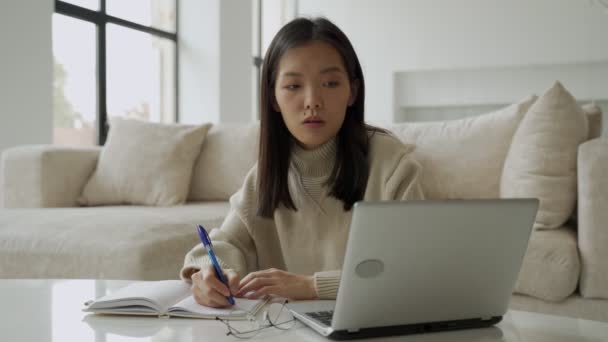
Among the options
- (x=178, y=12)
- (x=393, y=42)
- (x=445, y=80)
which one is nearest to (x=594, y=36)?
(x=445, y=80)

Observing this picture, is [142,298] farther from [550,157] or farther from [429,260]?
[550,157]

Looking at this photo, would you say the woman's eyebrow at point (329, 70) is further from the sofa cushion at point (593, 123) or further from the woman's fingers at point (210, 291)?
the sofa cushion at point (593, 123)

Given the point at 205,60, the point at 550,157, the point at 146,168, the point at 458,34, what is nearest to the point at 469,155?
the point at 550,157

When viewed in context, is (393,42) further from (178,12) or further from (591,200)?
(591,200)

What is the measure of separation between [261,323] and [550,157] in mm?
1575

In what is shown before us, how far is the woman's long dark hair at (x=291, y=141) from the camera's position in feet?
4.04

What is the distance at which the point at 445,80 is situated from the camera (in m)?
6.67

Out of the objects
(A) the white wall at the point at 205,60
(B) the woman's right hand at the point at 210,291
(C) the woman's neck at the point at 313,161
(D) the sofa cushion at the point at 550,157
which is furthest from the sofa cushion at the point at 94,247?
A: (A) the white wall at the point at 205,60

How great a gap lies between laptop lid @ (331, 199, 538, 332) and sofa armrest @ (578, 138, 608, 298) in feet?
4.05

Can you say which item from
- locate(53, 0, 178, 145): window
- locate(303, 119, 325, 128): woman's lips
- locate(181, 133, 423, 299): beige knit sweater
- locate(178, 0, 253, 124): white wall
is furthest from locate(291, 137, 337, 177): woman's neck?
locate(178, 0, 253, 124): white wall

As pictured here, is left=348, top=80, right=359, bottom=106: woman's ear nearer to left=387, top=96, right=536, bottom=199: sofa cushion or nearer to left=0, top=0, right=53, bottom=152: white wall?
left=387, top=96, right=536, bottom=199: sofa cushion

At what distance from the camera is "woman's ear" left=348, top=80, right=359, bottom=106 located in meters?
1.26

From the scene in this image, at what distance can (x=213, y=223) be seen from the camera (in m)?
2.38

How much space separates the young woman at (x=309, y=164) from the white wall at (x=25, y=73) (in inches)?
104
